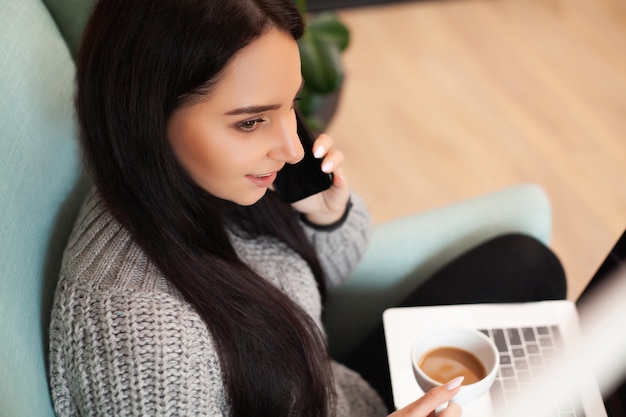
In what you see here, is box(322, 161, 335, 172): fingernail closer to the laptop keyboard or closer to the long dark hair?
the long dark hair

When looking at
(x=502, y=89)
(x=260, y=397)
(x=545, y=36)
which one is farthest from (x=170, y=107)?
(x=545, y=36)

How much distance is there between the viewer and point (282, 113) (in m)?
0.74

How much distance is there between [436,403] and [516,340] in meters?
0.22

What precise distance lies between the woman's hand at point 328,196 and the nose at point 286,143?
0.61 feet

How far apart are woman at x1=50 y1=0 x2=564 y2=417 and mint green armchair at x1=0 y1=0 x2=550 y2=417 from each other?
0.04m

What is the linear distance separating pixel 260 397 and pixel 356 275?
15.2 inches

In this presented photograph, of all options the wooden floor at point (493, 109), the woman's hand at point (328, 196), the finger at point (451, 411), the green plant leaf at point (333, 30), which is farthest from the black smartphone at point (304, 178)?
the wooden floor at point (493, 109)

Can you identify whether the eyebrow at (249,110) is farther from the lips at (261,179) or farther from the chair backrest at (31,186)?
the chair backrest at (31,186)

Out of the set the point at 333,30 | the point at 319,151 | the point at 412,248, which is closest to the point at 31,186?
the point at 319,151

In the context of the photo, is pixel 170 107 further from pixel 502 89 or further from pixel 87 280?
pixel 502 89

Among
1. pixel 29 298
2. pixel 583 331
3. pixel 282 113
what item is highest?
pixel 282 113

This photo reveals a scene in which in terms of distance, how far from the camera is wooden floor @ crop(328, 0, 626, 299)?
6.23ft

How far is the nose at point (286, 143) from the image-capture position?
75 cm

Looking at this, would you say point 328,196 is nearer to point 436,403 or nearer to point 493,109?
point 436,403
